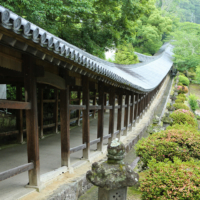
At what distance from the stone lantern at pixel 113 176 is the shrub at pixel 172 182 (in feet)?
3.10

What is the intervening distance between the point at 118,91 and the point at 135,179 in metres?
5.97

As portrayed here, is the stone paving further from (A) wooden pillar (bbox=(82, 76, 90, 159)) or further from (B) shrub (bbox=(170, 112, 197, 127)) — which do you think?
(B) shrub (bbox=(170, 112, 197, 127))

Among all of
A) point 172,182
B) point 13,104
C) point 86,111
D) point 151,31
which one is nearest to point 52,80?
point 13,104

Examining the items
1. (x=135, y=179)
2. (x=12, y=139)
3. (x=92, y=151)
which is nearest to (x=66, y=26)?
(x=12, y=139)

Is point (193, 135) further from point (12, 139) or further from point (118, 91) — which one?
point (12, 139)

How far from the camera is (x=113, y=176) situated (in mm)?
2801

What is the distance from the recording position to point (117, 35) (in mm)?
11492

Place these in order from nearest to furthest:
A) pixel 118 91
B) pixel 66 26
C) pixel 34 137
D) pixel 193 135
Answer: pixel 34 137 → pixel 193 135 → pixel 118 91 → pixel 66 26

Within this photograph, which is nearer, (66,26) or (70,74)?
(70,74)

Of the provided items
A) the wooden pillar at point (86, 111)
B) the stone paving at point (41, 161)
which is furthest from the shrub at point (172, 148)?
the stone paving at point (41, 161)

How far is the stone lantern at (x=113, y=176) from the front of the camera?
9.14ft

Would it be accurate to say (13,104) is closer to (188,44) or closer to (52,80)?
(52,80)

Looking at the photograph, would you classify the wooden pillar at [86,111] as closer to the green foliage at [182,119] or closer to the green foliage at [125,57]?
the green foliage at [182,119]

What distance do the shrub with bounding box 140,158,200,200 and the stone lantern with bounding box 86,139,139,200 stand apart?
0.94 meters
